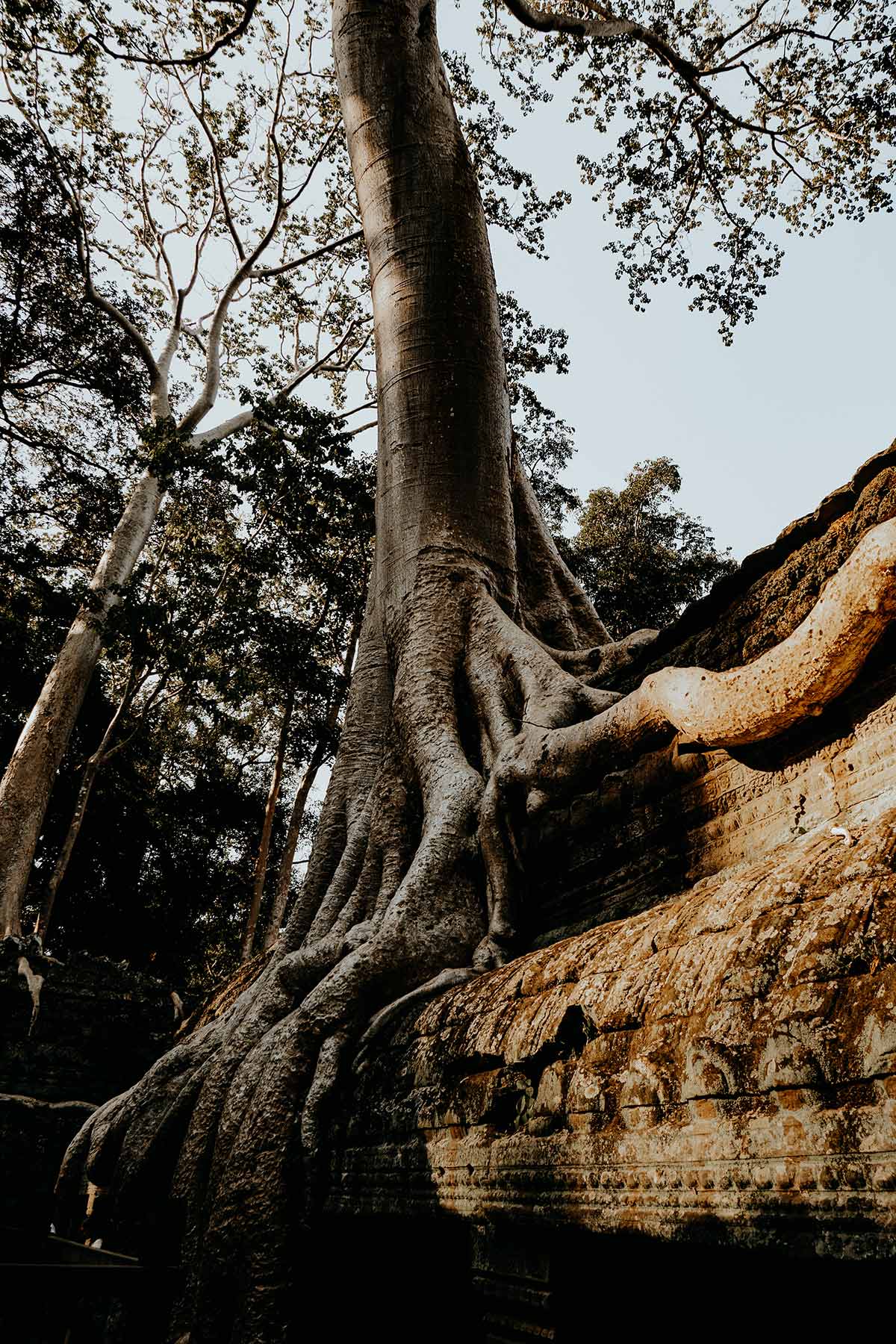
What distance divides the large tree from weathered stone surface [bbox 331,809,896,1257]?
47 centimetres

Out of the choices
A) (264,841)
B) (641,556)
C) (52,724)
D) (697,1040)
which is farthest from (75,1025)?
(641,556)

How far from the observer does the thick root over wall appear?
2156mm

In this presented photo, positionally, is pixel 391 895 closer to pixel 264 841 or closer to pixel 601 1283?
pixel 601 1283

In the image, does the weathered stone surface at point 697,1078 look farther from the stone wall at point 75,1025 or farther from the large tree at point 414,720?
the stone wall at point 75,1025

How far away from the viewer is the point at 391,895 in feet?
10.3

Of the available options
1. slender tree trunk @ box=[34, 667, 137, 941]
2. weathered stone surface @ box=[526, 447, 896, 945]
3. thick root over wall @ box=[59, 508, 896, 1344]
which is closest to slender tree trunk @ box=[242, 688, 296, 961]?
slender tree trunk @ box=[34, 667, 137, 941]

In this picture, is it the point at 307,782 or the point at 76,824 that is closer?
the point at 76,824

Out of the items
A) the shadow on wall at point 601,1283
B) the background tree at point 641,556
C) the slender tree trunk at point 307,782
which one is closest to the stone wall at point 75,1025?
the shadow on wall at point 601,1283

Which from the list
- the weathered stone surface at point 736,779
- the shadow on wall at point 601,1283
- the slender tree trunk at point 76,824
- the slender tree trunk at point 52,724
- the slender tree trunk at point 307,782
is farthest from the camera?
the slender tree trunk at point 307,782

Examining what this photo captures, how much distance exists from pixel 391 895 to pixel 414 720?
749 millimetres

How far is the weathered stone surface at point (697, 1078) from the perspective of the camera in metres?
1.04

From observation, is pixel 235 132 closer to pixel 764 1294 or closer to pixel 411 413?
pixel 411 413

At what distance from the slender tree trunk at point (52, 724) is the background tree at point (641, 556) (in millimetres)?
6340

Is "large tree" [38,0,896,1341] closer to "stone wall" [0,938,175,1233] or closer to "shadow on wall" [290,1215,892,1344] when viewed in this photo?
"shadow on wall" [290,1215,892,1344]
